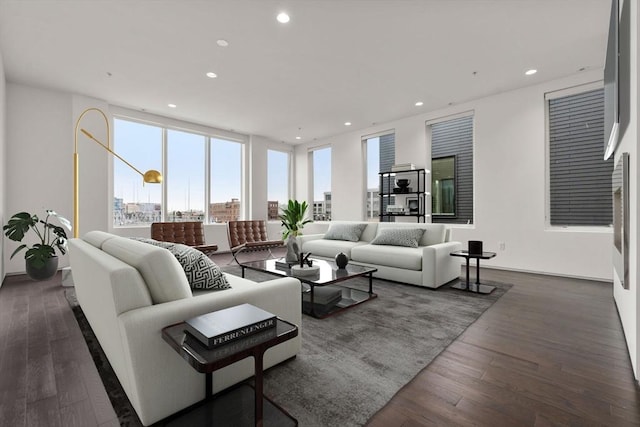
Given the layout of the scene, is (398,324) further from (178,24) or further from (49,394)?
(178,24)

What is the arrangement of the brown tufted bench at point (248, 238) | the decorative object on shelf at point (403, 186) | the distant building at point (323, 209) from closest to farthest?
the brown tufted bench at point (248, 238), the decorative object on shelf at point (403, 186), the distant building at point (323, 209)

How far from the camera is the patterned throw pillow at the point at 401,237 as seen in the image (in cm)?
410

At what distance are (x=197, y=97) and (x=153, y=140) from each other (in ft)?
5.72

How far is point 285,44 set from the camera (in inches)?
131

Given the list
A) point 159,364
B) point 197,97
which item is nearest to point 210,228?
point 197,97

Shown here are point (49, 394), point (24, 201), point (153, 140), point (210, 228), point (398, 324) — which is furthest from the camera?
point (210, 228)

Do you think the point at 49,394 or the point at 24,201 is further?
the point at 24,201

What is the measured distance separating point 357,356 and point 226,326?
112cm

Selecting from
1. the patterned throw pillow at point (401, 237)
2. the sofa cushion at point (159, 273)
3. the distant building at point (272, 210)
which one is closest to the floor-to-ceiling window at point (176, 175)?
the distant building at point (272, 210)

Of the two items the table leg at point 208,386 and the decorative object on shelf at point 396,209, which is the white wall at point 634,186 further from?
the decorative object on shelf at point 396,209

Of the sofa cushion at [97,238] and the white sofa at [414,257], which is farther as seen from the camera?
the white sofa at [414,257]

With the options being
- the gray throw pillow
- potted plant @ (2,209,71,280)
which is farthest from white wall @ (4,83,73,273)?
the gray throw pillow

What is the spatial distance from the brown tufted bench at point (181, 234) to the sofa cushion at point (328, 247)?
5.09 feet

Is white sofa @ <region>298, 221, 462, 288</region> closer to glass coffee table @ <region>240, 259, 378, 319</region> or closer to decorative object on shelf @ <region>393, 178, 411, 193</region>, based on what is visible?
glass coffee table @ <region>240, 259, 378, 319</region>
